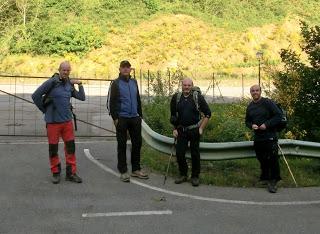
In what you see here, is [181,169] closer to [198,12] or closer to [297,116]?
[297,116]

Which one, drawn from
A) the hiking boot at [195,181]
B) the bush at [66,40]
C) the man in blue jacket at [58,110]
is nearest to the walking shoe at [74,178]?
the man in blue jacket at [58,110]

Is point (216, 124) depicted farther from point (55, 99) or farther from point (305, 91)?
point (55, 99)

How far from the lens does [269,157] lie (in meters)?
7.48

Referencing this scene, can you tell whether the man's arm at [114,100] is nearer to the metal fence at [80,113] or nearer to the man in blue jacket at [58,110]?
the man in blue jacket at [58,110]

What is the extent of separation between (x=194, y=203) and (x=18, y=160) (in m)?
4.11

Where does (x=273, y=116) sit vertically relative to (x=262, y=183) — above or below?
above

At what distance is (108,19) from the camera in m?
34.7

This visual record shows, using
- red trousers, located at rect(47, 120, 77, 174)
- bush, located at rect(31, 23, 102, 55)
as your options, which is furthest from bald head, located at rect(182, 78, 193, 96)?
bush, located at rect(31, 23, 102, 55)

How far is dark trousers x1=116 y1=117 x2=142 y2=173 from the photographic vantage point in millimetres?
7859

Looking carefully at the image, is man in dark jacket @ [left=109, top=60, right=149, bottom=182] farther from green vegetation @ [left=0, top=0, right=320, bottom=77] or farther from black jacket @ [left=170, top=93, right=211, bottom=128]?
green vegetation @ [left=0, top=0, right=320, bottom=77]

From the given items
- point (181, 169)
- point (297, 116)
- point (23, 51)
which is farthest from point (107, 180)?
point (23, 51)

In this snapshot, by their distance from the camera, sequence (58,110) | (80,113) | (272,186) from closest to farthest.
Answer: (272,186) < (58,110) < (80,113)

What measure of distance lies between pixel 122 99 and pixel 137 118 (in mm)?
414

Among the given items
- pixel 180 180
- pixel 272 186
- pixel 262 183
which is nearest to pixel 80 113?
pixel 180 180
